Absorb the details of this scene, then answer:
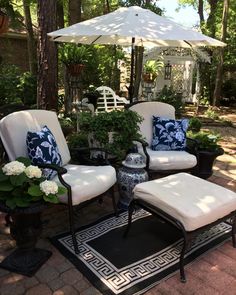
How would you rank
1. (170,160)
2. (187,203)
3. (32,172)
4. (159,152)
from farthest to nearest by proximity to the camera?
(159,152) → (170,160) → (187,203) → (32,172)

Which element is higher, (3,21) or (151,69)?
(3,21)

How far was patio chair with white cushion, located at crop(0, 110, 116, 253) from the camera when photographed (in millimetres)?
2746

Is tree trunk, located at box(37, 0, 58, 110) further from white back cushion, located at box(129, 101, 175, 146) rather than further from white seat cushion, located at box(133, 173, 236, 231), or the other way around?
white seat cushion, located at box(133, 173, 236, 231)

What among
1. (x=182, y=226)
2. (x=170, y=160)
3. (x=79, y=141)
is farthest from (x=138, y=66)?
(x=182, y=226)

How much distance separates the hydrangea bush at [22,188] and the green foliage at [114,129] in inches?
61.4

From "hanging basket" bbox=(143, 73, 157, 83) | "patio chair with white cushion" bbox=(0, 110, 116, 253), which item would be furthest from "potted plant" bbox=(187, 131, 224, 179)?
"hanging basket" bbox=(143, 73, 157, 83)

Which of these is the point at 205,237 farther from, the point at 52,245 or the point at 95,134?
the point at 95,134

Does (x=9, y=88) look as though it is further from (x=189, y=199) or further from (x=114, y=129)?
(x=189, y=199)

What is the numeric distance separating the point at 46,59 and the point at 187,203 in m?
3.36

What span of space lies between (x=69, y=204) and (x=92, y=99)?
10.7 feet

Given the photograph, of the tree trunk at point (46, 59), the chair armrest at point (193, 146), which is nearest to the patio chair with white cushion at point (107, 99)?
the tree trunk at point (46, 59)

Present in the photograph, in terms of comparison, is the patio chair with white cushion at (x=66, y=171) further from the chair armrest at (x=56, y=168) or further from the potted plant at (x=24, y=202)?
the potted plant at (x=24, y=202)

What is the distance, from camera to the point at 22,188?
7.68 feet

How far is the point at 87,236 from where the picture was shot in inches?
120
